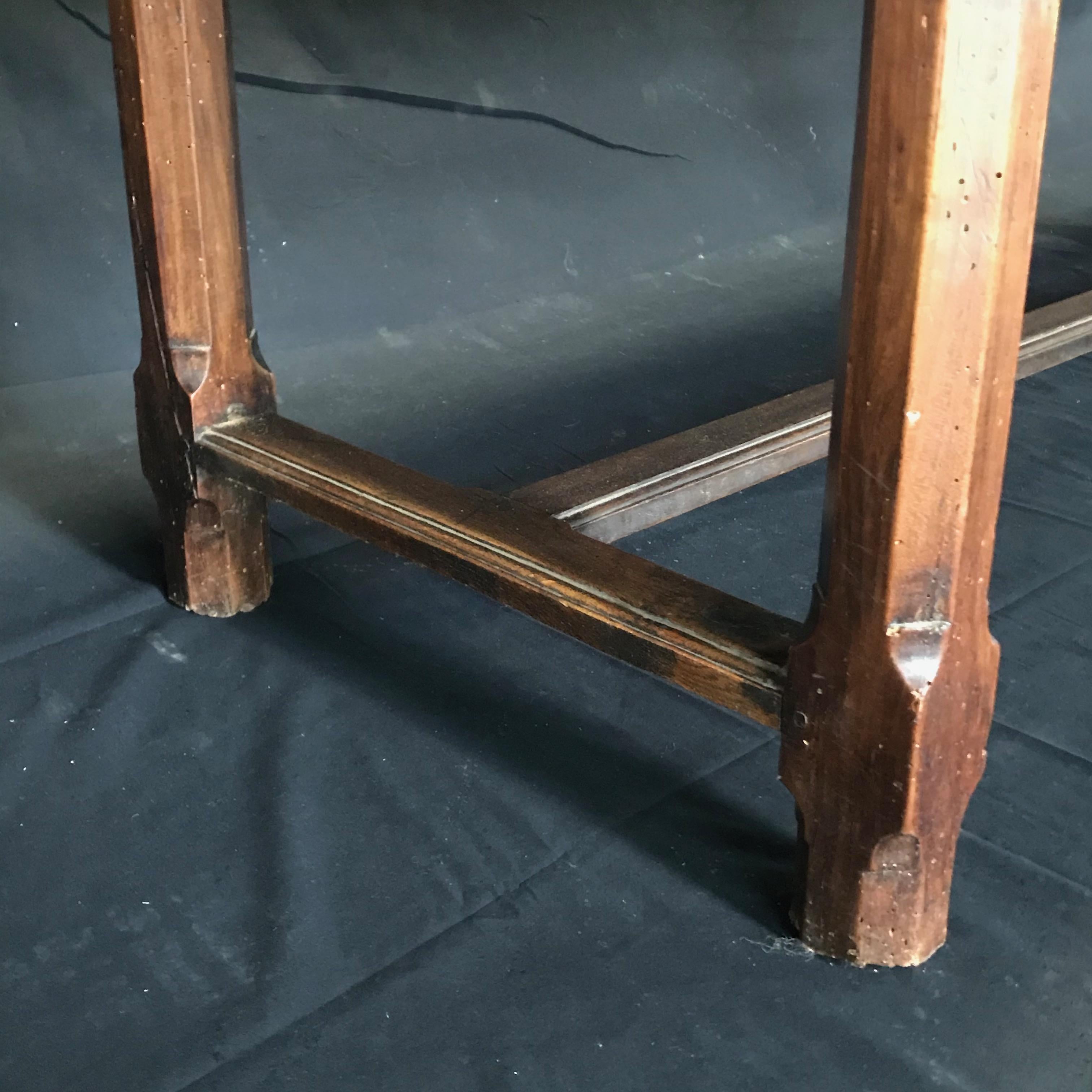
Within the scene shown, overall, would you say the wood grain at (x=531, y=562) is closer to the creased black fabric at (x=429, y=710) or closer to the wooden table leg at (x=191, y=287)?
the wooden table leg at (x=191, y=287)

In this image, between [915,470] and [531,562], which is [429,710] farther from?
[915,470]

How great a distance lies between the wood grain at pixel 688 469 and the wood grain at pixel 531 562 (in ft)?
0.76

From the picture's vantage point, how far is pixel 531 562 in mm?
1130

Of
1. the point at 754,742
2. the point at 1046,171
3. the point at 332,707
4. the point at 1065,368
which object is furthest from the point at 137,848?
the point at 1046,171

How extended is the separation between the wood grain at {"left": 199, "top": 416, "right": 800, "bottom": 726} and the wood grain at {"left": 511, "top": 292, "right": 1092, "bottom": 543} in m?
0.23

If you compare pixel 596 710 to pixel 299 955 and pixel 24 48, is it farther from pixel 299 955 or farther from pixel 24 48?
pixel 24 48

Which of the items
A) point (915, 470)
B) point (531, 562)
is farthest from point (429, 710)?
point (915, 470)

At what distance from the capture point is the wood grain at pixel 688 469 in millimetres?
1518

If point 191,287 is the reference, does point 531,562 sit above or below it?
below

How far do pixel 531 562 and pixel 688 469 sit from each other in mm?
528

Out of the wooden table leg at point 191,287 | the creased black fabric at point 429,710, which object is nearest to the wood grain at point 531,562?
the wooden table leg at point 191,287

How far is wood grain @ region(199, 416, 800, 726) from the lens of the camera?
1.00m

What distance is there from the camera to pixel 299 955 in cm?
99

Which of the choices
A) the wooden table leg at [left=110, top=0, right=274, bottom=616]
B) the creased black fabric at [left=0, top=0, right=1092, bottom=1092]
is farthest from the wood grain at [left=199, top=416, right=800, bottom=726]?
the creased black fabric at [left=0, top=0, right=1092, bottom=1092]
